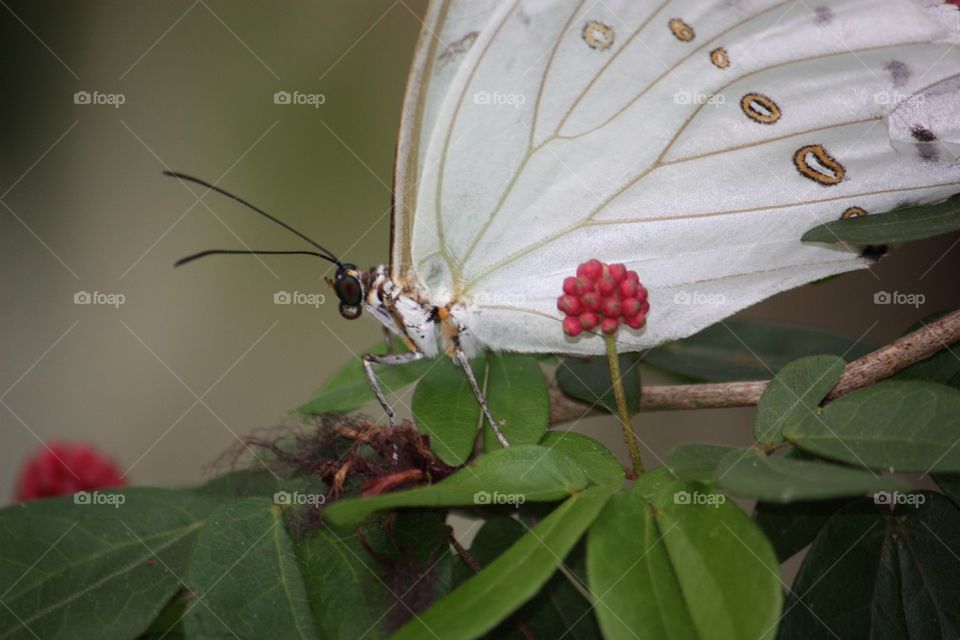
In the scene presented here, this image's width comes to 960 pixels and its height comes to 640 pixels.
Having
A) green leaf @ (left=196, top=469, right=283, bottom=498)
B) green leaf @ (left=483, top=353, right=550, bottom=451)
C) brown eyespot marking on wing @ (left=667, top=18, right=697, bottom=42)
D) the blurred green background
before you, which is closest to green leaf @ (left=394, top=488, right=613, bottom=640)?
green leaf @ (left=483, top=353, right=550, bottom=451)

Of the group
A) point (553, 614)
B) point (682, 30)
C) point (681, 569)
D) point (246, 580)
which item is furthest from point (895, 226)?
point (246, 580)

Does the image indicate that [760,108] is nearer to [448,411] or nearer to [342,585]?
[448,411]

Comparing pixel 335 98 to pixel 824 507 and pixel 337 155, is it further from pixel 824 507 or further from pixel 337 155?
pixel 824 507

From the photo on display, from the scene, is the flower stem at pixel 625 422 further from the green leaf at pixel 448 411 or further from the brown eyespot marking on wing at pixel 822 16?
the brown eyespot marking on wing at pixel 822 16

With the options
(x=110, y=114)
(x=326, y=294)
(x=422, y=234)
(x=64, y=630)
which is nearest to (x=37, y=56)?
(x=110, y=114)

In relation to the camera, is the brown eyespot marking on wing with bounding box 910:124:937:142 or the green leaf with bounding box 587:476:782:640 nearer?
the green leaf with bounding box 587:476:782:640

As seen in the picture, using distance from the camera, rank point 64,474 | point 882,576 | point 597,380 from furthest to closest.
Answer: point 64,474 < point 597,380 < point 882,576

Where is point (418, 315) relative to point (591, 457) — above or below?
above

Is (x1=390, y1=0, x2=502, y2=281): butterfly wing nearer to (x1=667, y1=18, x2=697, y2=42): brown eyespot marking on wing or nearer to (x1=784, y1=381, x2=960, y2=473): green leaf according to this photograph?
(x1=667, y1=18, x2=697, y2=42): brown eyespot marking on wing
